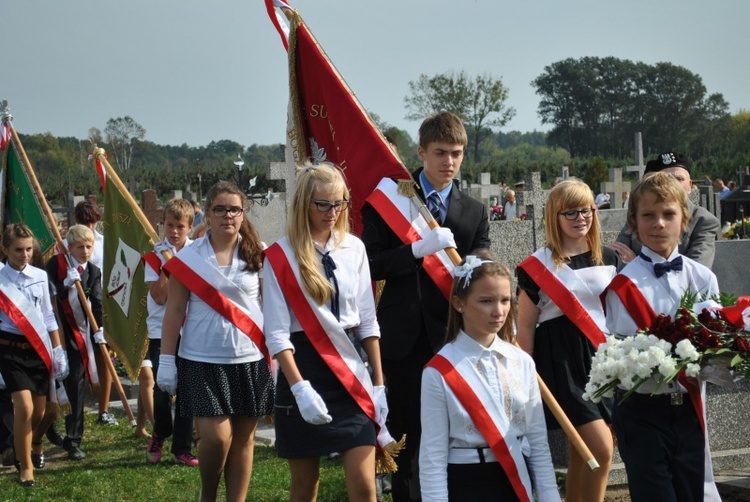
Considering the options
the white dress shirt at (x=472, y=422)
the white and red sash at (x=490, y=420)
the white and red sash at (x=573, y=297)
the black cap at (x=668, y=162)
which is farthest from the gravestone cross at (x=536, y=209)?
the white and red sash at (x=490, y=420)

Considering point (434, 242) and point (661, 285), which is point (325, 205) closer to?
point (434, 242)

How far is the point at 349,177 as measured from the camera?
17.7 feet

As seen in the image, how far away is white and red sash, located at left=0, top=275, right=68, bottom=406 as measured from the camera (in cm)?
748

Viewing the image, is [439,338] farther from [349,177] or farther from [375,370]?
[349,177]

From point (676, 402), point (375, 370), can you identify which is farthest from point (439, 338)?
point (676, 402)

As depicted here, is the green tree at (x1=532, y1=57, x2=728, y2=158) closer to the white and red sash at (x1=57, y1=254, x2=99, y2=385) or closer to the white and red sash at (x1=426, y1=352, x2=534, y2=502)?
the white and red sash at (x1=57, y1=254, x2=99, y2=385)

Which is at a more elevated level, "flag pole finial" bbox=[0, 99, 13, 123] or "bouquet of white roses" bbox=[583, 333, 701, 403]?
"flag pole finial" bbox=[0, 99, 13, 123]

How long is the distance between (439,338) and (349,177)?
3.38ft

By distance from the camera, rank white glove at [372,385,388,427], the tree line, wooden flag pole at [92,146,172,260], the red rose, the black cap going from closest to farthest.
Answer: the red rose → white glove at [372,385,388,427] → the black cap → wooden flag pole at [92,146,172,260] → the tree line

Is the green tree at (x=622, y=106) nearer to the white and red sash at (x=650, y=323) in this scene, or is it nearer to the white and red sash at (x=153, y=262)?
the white and red sash at (x=153, y=262)

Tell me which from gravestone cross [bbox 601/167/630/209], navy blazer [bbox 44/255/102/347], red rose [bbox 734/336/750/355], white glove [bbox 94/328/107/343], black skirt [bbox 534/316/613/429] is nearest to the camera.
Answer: red rose [bbox 734/336/750/355]

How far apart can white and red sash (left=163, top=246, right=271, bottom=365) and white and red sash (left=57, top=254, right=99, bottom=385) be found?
362 centimetres

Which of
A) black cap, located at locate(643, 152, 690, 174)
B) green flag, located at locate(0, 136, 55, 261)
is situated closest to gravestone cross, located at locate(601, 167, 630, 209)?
green flag, located at locate(0, 136, 55, 261)

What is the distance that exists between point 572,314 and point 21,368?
4.39 m
